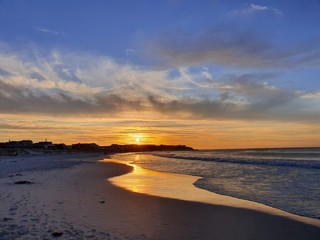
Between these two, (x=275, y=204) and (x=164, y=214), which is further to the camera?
(x=275, y=204)

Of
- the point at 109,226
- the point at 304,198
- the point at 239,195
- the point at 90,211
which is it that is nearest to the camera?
the point at 109,226

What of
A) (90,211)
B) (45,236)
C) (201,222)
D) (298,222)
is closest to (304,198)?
(298,222)

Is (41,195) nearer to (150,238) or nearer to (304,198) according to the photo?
(150,238)

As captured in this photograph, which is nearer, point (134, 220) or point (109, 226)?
point (109, 226)

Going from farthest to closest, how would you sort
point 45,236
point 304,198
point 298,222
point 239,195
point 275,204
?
1. point 239,195
2. point 304,198
3. point 275,204
4. point 298,222
5. point 45,236

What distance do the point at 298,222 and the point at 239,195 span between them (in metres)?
5.87

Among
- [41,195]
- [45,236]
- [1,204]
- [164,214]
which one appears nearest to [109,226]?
[45,236]

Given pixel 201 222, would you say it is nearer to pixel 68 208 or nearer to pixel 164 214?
pixel 164 214

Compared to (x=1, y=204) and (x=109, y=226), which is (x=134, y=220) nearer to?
(x=109, y=226)

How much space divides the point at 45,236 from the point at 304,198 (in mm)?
11185

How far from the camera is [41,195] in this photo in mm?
14789

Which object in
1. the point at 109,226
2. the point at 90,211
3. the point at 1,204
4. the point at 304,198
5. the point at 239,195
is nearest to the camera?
the point at 109,226

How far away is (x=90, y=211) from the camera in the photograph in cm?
1160

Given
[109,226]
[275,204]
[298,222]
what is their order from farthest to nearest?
[275,204]
[298,222]
[109,226]
